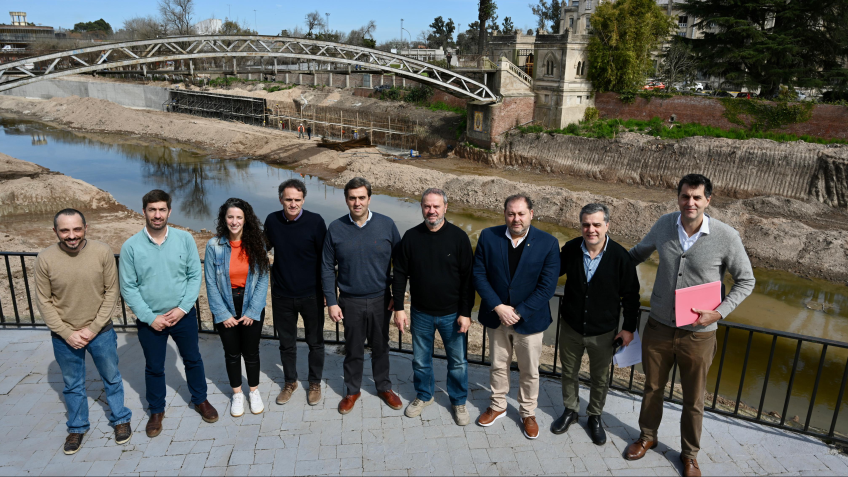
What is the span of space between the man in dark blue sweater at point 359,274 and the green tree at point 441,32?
2911 inches

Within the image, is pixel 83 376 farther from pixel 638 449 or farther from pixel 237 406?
pixel 638 449

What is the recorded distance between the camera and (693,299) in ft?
12.0

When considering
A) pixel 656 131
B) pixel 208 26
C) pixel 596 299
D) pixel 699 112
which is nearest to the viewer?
pixel 596 299

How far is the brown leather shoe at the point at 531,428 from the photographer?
4156 millimetres

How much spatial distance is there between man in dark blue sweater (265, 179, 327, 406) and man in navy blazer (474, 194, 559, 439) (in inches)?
52.1

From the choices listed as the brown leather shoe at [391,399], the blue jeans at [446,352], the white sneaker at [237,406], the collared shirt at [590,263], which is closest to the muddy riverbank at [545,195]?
the collared shirt at [590,263]

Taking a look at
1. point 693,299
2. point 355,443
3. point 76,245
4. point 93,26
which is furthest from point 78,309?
point 93,26

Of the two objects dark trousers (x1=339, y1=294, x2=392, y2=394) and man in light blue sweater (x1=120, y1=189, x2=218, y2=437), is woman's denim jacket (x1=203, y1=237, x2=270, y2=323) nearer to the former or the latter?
man in light blue sweater (x1=120, y1=189, x2=218, y2=437)

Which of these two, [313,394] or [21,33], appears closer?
[313,394]

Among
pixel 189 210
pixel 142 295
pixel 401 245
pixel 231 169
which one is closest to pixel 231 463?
pixel 142 295

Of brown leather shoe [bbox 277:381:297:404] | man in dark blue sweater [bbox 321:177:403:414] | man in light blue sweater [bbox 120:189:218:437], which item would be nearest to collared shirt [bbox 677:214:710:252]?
man in dark blue sweater [bbox 321:177:403:414]

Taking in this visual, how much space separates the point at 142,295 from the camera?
405cm

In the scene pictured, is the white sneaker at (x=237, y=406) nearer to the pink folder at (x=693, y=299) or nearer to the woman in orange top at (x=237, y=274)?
the woman in orange top at (x=237, y=274)

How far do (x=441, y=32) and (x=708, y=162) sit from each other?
61.3 m
